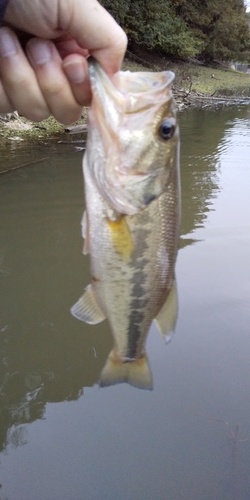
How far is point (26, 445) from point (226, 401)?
172 centimetres

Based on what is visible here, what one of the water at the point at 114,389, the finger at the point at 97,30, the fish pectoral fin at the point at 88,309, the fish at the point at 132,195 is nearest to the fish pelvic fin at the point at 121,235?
the fish at the point at 132,195

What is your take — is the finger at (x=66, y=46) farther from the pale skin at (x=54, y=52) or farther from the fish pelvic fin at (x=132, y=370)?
the fish pelvic fin at (x=132, y=370)

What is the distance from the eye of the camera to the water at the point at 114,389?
3.07 metres

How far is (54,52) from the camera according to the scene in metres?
1.79

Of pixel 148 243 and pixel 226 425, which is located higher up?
pixel 148 243

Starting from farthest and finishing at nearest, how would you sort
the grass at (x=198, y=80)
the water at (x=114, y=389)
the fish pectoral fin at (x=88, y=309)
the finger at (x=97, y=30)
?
the grass at (x=198, y=80) → the water at (x=114, y=389) → the fish pectoral fin at (x=88, y=309) → the finger at (x=97, y=30)

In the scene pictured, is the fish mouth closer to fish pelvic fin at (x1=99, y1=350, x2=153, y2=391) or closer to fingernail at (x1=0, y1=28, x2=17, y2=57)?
fingernail at (x1=0, y1=28, x2=17, y2=57)

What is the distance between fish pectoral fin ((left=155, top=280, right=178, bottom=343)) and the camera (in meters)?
1.86

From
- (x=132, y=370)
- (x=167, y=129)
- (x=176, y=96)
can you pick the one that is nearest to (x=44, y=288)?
(x=132, y=370)

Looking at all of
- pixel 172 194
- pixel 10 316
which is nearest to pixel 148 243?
pixel 172 194

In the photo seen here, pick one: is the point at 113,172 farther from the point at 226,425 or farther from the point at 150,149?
the point at 226,425

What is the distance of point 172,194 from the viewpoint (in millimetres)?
1682

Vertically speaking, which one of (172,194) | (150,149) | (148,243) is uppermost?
(150,149)

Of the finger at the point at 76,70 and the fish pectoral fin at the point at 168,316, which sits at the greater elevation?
the finger at the point at 76,70
